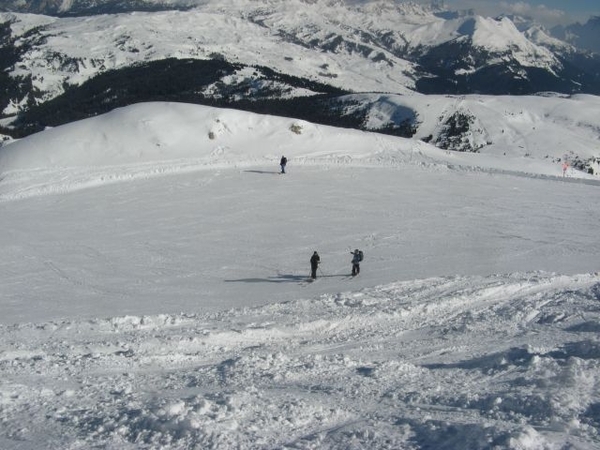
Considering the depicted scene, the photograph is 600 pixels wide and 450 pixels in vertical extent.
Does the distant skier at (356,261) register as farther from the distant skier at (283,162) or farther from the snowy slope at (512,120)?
the snowy slope at (512,120)

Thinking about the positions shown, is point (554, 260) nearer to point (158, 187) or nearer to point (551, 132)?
point (158, 187)

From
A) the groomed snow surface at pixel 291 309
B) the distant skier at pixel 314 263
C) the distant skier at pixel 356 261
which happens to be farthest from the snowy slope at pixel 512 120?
the distant skier at pixel 314 263

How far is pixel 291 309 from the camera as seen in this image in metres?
15.6

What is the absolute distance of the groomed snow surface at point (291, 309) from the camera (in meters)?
8.85

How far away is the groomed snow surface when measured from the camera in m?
8.85

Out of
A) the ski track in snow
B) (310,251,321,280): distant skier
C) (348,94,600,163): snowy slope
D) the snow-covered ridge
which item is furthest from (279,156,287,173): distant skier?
(348,94,600,163): snowy slope

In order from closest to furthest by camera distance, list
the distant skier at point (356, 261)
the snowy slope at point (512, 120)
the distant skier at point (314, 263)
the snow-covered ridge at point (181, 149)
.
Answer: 1. the distant skier at point (314, 263)
2. the distant skier at point (356, 261)
3. the snow-covered ridge at point (181, 149)
4. the snowy slope at point (512, 120)

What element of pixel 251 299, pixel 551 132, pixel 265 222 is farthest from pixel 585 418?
pixel 551 132

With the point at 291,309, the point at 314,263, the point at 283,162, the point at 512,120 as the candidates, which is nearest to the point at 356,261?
the point at 314,263

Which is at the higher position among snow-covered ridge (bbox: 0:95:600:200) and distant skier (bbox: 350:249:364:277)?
snow-covered ridge (bbox: 0:95:600:200)

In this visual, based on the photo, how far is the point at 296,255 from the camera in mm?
21844

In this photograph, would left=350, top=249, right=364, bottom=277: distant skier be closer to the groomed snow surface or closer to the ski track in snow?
the groomed snow surface

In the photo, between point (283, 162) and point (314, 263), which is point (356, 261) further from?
point (283, 162)

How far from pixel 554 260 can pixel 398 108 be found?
123520 millimetres
